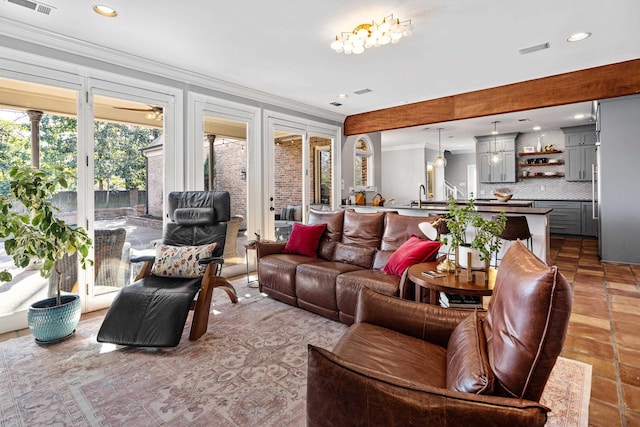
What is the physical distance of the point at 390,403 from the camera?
89 centimetres

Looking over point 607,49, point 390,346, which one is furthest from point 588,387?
point 607,49

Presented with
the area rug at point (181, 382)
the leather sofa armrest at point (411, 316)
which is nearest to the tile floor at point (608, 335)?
the area rug at point (181, 382)

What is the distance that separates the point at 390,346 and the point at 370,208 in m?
4.24

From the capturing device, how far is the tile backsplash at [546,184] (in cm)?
758

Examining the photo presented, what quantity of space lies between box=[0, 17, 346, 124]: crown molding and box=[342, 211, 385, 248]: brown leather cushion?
8.05 ft

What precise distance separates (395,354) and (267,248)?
Answer: 8.27 ft

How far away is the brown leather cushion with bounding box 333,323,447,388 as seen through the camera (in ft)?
4.42

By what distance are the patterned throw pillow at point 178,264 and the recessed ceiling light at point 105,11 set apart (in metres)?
2.05

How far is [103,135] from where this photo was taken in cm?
344

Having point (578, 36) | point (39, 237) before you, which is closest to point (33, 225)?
point (39, 237)

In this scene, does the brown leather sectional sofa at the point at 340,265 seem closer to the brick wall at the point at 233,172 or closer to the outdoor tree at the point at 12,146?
the brick wall at the point at 233,172

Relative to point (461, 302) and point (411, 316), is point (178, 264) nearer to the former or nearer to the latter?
point (411, 316)

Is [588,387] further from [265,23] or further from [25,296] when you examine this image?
[25,296]

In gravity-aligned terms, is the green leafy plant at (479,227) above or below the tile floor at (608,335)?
above
